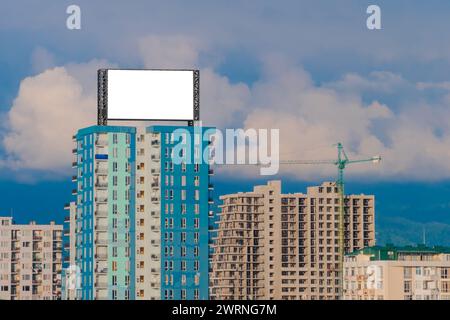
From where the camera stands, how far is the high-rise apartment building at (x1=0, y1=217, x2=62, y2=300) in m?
39.4

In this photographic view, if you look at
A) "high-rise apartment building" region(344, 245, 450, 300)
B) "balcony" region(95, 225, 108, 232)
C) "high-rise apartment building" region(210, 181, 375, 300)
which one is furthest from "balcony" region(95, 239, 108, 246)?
"high-rise apartment building" region(210, 181, 375, 300)

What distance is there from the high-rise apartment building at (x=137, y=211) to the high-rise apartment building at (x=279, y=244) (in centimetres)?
624

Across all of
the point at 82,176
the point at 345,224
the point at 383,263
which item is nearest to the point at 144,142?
the point at 82,176

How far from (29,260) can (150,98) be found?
2679 cm

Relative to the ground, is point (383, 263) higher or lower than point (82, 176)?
lower

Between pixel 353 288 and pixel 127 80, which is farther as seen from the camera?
pixel 353 288

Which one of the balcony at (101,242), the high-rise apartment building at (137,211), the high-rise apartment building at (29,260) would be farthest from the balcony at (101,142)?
the high-rise apartment building at (29,260)

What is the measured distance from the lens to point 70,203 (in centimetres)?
3031

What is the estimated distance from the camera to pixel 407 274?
29.6 m

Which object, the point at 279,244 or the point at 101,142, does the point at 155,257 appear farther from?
the point at 279,244

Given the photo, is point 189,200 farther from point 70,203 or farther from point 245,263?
point 245,263

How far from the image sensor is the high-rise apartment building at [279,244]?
37.6 metres

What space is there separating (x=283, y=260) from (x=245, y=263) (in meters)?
1.33
